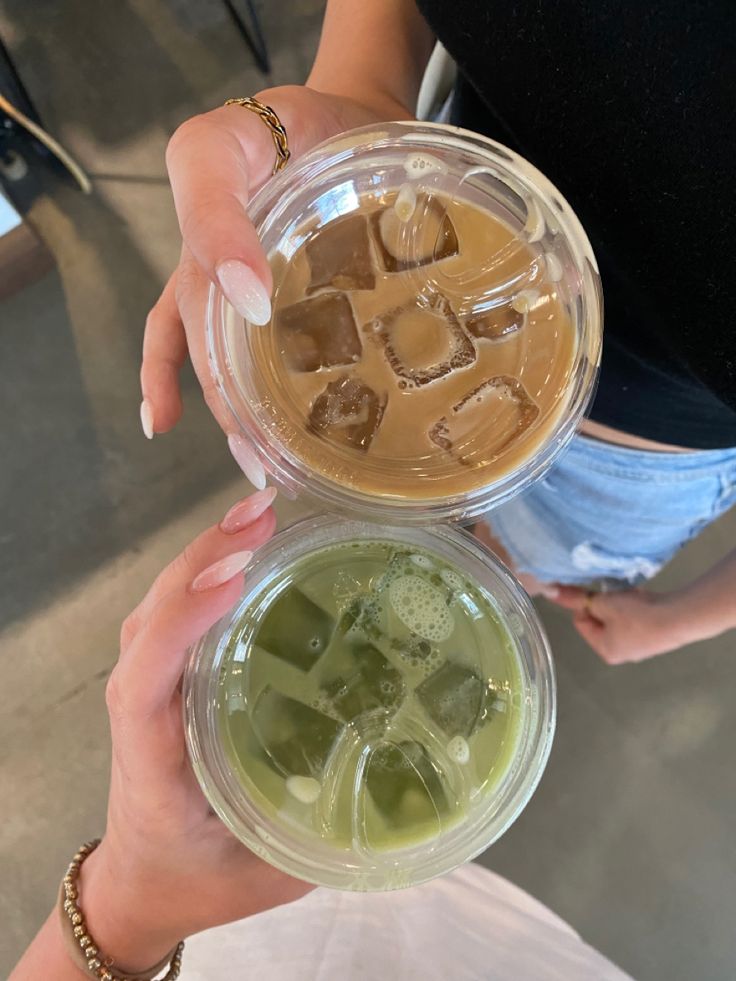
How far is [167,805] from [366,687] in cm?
21

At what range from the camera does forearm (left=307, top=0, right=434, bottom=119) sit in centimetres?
89

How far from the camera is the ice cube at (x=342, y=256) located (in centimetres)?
68

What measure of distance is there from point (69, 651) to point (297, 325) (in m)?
1.14

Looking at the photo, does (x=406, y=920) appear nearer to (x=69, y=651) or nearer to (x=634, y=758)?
(x=634, y=758)

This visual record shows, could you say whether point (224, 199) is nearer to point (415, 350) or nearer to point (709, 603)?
point (415, 350)

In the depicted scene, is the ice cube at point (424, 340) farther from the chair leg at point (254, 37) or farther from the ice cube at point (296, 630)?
the chair leg at point (254, 37)

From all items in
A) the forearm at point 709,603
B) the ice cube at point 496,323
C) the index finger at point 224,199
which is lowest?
the forearm at point 709,603

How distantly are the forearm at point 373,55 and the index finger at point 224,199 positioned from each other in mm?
241

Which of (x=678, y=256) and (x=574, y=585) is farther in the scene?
(x=574, y=585)

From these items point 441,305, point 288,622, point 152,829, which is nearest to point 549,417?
point 441,305

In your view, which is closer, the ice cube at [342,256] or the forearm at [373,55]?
the ice cube at [342,256]

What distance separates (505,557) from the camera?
134cm

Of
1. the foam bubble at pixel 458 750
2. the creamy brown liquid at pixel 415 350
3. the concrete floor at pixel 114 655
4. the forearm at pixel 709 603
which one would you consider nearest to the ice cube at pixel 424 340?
the creamy brown liquid at pixel 415 350

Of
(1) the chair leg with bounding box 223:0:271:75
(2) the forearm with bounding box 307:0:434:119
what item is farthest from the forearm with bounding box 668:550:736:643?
(1) the chair leg with bounding box 223:0:271:75
